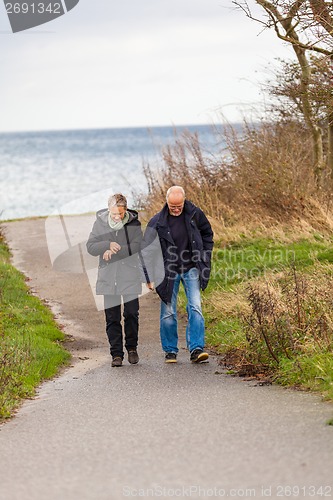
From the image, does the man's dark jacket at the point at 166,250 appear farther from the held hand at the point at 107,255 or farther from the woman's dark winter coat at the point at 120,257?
the held hand at the point at 107,255

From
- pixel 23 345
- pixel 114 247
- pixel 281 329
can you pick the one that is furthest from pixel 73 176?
pixel 281 329

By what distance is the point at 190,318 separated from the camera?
10625mm

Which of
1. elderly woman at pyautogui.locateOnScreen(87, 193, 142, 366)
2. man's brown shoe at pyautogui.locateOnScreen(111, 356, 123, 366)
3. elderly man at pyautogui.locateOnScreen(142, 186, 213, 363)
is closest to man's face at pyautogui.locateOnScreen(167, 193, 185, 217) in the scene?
elderly man at pyautogui.locateOnScreen(142, 186, 213, 363)

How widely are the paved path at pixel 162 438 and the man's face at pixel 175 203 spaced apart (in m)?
1.74

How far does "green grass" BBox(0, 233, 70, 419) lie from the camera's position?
926 centimetres

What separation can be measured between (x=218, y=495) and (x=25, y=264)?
15015 mm

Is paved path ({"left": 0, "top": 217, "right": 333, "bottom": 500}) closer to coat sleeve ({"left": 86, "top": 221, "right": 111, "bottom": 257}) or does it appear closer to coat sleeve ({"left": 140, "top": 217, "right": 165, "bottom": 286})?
coat sleeve ({"left": 140, "top": 217, "right": 165, "bottom": 286})

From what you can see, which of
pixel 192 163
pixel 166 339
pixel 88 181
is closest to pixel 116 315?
pixel 166 339

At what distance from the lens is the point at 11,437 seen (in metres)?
7.50

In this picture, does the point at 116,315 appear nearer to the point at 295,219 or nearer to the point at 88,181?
the point at 295,219

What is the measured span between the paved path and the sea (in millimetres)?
9978

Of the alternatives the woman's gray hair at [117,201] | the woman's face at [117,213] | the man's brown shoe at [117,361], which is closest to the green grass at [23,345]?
the man's brown shoe at [117,361]

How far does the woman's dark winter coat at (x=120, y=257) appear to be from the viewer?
1057 centimetres

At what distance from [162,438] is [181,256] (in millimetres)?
3796
